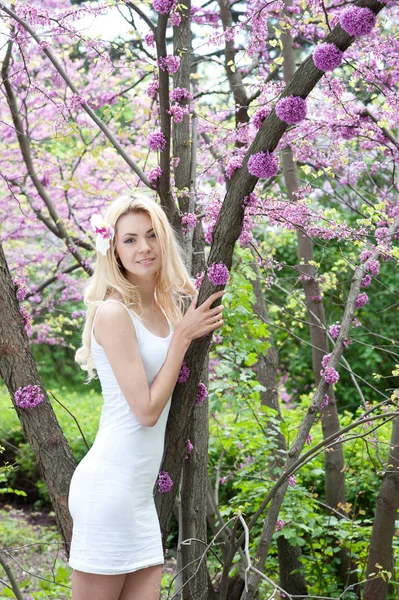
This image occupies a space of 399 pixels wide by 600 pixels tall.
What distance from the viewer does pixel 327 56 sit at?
76.1 inches

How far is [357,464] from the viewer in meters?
5.35

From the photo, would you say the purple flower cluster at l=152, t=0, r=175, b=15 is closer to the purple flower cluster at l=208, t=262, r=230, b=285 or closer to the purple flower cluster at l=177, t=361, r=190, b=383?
the purple flower cluster at l=208, t=262, r=230, b=285

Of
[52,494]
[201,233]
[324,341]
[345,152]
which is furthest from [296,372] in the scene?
[52,494]

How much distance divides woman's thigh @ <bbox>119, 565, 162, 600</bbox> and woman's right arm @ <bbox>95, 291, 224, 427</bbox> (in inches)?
17.3

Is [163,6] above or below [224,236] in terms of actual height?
above

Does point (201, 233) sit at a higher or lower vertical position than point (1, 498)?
higher

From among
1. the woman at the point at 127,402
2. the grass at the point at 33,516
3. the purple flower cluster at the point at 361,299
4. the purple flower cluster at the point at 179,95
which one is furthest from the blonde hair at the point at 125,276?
the grass at the point at 33,516

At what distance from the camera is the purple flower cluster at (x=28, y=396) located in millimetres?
2467

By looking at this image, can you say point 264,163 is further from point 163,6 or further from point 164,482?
point 164,482

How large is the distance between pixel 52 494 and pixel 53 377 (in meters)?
12.2

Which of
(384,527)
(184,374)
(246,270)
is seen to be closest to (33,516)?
(246,270)

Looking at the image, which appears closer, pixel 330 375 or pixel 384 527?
pixel 330 375

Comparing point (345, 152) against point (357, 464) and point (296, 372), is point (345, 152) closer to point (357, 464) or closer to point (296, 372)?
point (357, 464)

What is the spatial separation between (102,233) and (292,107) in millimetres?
666
